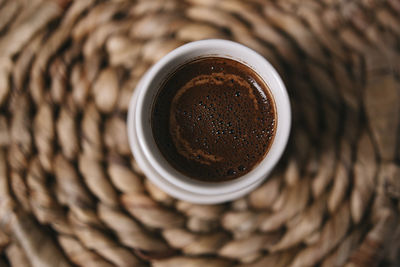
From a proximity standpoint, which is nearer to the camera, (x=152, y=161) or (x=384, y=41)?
(x=152, y=161)

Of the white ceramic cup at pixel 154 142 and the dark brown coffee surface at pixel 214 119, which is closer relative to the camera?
the white ceramic cup at pixel 154 142

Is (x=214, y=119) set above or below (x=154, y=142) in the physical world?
above

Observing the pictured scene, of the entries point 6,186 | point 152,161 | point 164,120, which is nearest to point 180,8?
point 164,120

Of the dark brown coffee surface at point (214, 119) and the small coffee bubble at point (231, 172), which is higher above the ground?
the dark brown coffee surface at point (214, 119)

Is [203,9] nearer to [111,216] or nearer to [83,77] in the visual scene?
[83,77]
